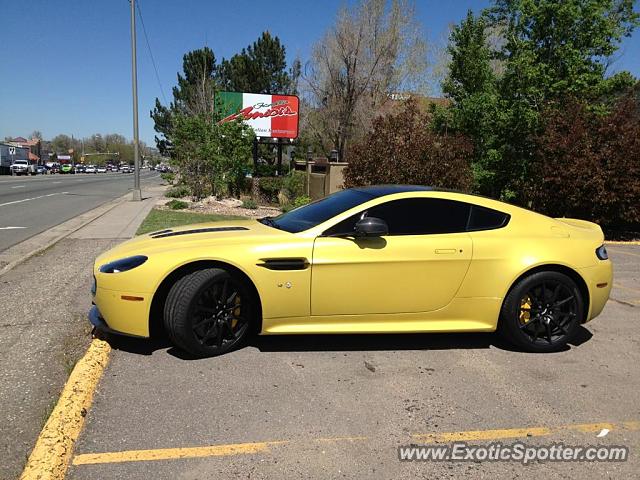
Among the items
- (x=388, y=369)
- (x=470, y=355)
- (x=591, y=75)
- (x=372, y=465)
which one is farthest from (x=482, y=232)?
(x=591, y=75)

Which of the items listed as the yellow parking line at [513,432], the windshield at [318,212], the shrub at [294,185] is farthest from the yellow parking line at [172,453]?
the shrub at [294,185]

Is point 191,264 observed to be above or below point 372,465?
above

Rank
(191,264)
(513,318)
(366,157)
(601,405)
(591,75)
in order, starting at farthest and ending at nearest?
(591,75) < (366,157) < (513,318) < (191,264) < (601,405)

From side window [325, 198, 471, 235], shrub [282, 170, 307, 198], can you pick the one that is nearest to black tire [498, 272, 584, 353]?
side window [325, 198, 471, 235]

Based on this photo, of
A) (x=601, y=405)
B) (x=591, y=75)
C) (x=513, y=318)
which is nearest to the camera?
(x=601, y=405)

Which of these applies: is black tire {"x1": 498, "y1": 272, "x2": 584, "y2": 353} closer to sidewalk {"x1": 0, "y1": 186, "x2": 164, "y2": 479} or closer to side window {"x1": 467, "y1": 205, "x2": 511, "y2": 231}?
side window {"x1": 467, "y1": 205, "x2": 511, "y2": 231}

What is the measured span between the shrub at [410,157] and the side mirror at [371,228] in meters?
8.11

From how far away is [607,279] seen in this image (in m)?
4.44

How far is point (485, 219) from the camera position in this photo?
14.3ft

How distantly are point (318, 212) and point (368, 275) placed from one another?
0.83m

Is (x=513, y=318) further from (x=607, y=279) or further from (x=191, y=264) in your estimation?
(x=191, y=264)

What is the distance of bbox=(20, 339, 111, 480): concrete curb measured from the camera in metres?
2.46

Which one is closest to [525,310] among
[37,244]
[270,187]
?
[37,244]

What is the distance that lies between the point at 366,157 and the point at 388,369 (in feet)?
29.7
